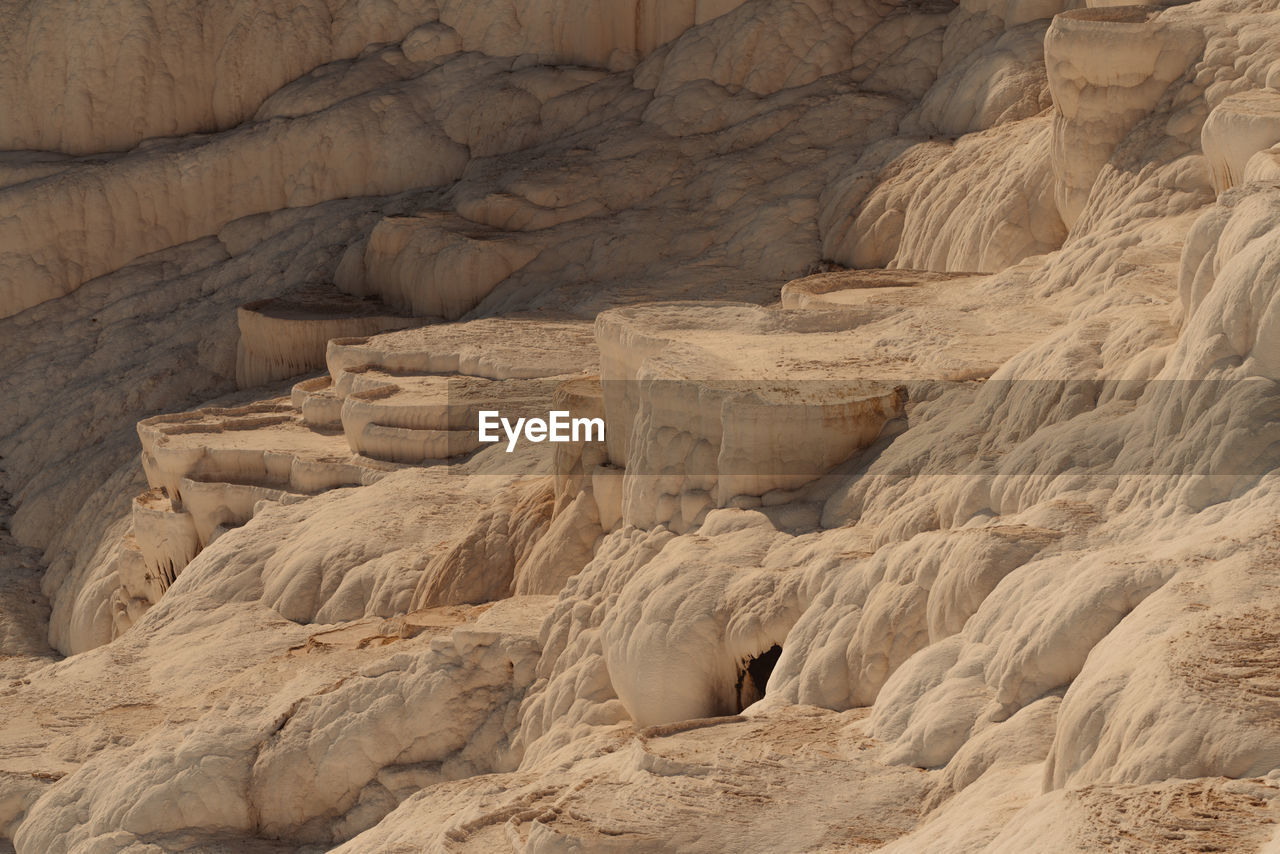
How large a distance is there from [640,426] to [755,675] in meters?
3.17

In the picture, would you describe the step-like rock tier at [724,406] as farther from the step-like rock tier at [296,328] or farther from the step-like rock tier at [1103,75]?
the step-like rock tier at [296,328]

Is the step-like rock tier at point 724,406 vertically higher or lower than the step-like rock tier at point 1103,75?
lower

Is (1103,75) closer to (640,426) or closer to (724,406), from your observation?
(640,426)

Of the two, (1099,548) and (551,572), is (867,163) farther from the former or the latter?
(1099,548)

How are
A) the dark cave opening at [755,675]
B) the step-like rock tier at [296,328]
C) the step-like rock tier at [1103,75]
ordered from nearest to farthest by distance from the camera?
the dark cave opening at [755,675]
the step-like rock tier at [1103,75]
the step-like rock tier at [296,328]

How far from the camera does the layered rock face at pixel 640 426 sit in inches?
355

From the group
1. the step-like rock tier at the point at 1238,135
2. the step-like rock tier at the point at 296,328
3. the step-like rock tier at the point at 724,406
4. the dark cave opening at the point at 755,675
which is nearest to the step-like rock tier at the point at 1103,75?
the step-like rock tier at the point at 1238,135

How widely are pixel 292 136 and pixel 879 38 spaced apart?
9568mm

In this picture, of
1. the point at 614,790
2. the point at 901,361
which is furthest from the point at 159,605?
the point at 614,790

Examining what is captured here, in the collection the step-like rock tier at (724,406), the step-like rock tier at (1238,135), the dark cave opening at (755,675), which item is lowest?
the dark cave opening at (755,675)

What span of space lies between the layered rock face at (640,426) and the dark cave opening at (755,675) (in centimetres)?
12

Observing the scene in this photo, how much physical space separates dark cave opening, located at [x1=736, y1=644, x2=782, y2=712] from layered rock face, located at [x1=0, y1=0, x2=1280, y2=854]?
0.12 m

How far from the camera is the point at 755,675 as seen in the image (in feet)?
39.7

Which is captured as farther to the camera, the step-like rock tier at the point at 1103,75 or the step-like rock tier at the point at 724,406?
the step-like rock tier at the point at 1103,75
